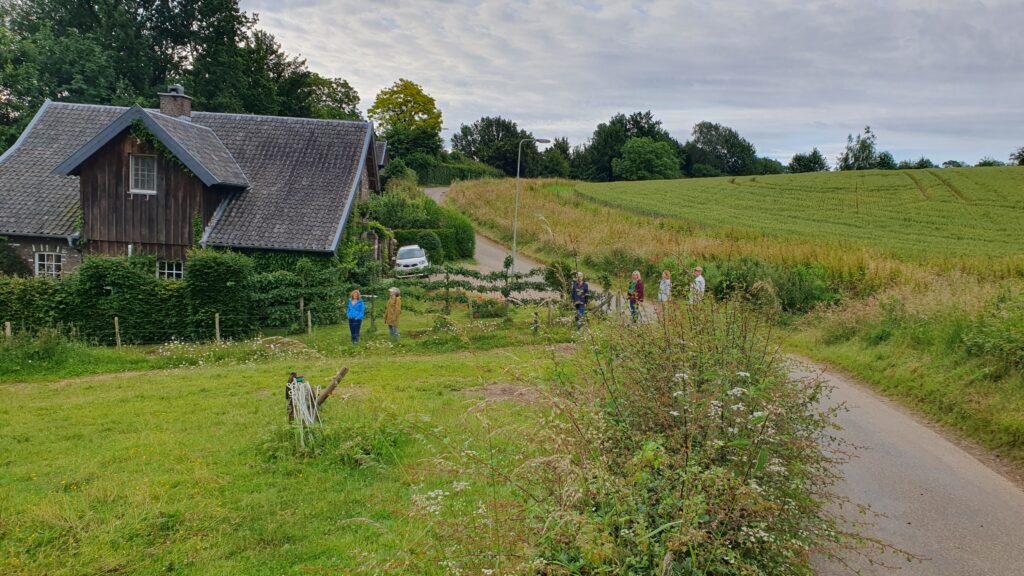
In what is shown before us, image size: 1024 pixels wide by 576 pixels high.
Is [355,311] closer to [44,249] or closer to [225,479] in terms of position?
[225,479]

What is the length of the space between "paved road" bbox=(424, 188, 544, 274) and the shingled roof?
10.1 metres

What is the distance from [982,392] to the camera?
11.1 m

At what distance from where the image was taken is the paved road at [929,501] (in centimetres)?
653

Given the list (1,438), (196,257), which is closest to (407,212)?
(196,257)

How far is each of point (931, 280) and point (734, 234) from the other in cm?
1605

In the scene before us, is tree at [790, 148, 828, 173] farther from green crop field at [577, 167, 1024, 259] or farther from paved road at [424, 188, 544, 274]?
paved road at [424, 188, 544, 274]

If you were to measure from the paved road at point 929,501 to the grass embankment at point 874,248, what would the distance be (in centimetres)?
102

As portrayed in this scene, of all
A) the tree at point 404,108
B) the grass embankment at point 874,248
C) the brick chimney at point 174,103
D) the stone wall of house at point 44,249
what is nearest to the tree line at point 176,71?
the tree at point 404,108

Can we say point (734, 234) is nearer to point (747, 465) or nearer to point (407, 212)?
point (407, 212)

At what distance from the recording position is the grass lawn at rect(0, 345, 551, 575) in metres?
6.16

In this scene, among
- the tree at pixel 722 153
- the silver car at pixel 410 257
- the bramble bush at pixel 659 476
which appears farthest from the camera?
the tree at pixel 722 153

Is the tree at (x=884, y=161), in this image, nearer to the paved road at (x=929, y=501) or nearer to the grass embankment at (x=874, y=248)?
the grass embankment at (x=874, y=248)

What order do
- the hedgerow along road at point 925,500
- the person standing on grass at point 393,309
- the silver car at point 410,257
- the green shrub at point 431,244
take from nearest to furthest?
the hedgerow along road at point 925,500
the person standing on grass at point 393,309
the silver car at point 410,257
the green shrub at point 431,244

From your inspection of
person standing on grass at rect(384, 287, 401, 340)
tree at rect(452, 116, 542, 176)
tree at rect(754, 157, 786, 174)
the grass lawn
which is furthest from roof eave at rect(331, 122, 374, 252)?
tree at rect(754, 157, 786, 174)
